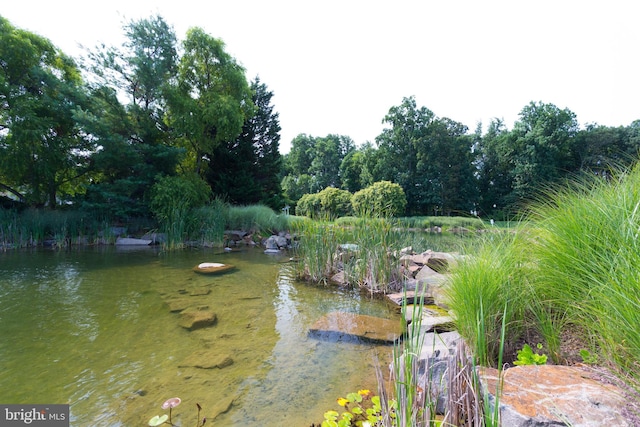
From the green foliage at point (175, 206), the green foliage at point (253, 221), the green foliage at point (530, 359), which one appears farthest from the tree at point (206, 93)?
the green foliage at point (530, 359)

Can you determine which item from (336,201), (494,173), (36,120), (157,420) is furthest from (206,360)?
(494,173)

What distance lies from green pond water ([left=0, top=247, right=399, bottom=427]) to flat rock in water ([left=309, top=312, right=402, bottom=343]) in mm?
93

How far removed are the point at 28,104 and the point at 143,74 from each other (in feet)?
12.5

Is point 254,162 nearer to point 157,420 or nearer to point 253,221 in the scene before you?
point 253,221

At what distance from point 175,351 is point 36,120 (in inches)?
457

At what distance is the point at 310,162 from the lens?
44.8 meters

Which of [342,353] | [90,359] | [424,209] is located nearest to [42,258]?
[90,359]

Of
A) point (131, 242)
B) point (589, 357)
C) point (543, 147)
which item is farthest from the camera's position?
point (543, 147)

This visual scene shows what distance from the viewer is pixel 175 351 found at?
2.60 meters

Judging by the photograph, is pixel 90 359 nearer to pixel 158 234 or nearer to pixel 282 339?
pixel 282 339

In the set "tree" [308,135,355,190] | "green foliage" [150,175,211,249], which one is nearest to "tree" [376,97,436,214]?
"tree" [308,135,355,190]

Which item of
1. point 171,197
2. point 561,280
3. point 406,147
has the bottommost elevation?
point 561,280

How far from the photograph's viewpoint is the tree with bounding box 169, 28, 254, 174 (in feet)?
43.3

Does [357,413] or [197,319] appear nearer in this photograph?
[357,413]
